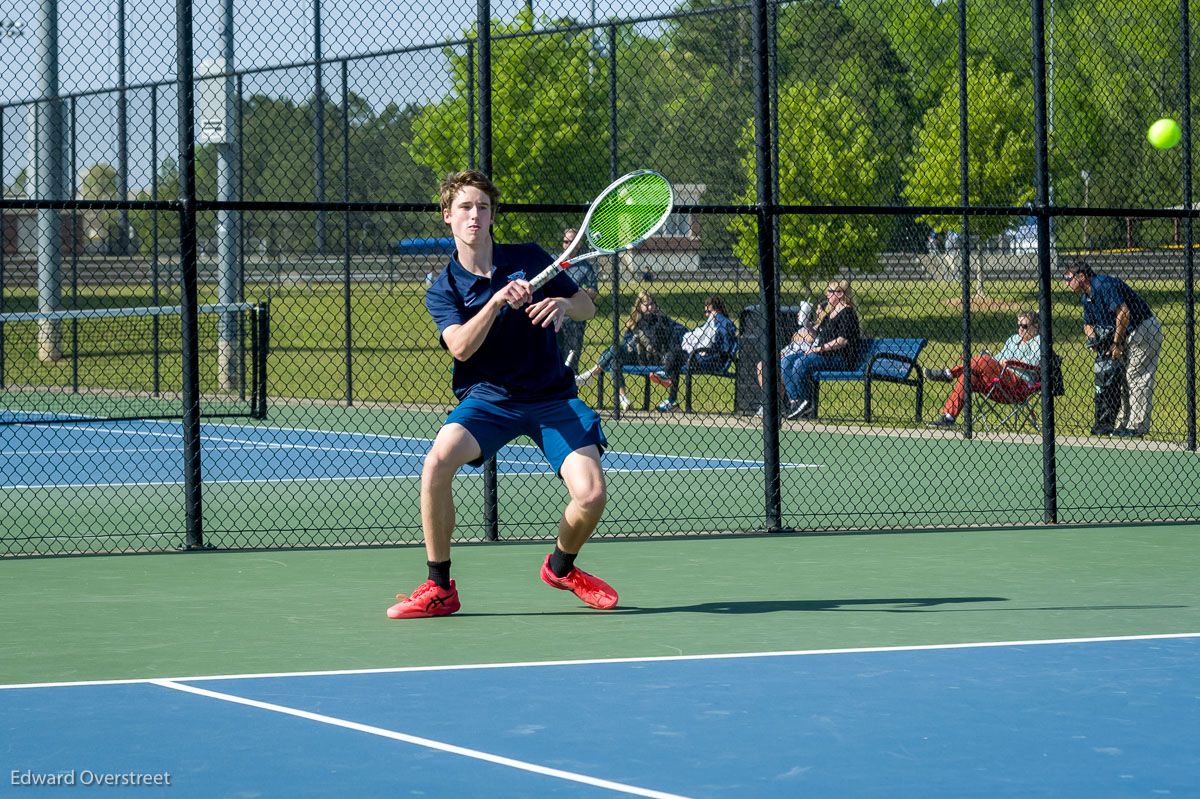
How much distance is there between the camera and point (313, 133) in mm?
17938

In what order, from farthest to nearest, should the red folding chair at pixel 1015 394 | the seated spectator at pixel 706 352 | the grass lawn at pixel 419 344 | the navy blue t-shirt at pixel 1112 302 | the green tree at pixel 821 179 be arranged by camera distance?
1. the green tree at pixel 821 179
2. the grass lawn at pixel 419 344
3. the seated spectator at pixel 706 352
4. the red folding chair at pixel 1015 394
5. the navy blue t-shirt at pixel 1112 302

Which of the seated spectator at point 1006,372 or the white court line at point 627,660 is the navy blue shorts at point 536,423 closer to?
the white court line at point 627,660

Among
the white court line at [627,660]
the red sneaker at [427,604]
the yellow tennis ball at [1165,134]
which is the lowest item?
the white court line at [627,660]

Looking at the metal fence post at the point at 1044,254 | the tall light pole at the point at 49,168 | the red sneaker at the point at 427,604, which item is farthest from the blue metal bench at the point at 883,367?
the red sneaker at the point at 427,604

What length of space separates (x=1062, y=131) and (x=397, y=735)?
20903 millimetres

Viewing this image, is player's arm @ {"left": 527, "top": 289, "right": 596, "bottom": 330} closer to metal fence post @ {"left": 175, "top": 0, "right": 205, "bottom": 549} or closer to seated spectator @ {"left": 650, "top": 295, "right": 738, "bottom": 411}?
metal fence post @ {"left": 175, "top": 0, "right": 205, "bottom": 549}

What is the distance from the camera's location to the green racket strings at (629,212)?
260 inches

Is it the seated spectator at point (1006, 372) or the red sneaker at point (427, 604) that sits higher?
the seated spectator at point (1006, 372)

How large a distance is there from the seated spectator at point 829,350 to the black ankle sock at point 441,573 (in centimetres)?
875

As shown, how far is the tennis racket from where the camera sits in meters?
6.59

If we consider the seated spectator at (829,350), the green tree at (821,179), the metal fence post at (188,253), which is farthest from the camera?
the green tree at (821,179)

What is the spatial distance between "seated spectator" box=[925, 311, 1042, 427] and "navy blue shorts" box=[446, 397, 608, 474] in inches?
306

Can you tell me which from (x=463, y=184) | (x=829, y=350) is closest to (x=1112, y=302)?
(x=829, y=350)

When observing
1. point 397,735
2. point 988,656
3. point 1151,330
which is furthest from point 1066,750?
point 1151,330
